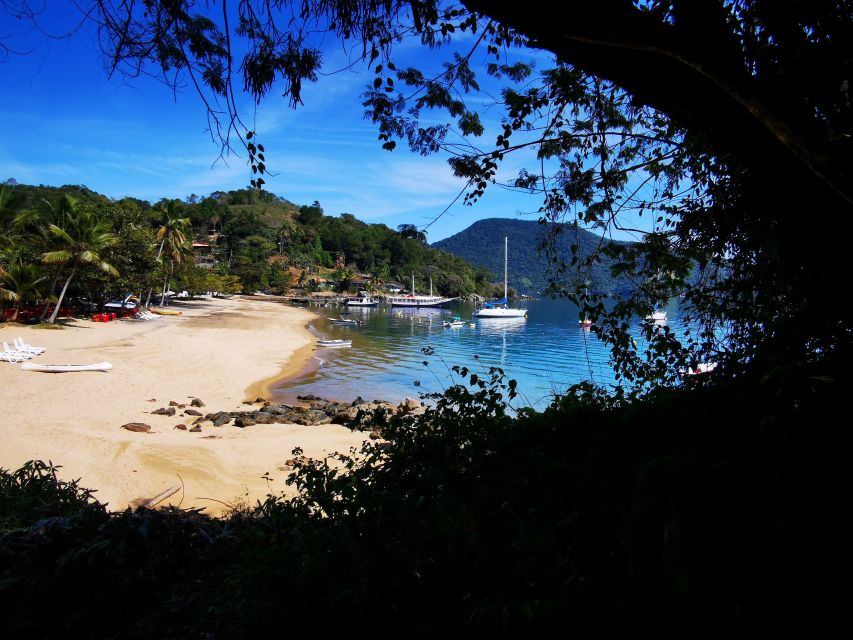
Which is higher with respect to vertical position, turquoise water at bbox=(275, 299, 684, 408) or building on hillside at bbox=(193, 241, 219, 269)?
building on hillside at bbox=(193, 241, 219, 269)

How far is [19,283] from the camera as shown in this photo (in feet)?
83.8

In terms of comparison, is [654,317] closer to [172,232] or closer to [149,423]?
[149,423]

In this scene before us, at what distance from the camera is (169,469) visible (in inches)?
345

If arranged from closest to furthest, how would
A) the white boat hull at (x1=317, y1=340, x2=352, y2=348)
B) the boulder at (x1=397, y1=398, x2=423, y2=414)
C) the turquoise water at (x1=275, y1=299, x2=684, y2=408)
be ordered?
the boulder at (x1=397, y1=398, x2=423, y2=414)
the turquoise water at (x1=275, y1=299, x2=684, y2=408)
the white boat hull at (x1=317, y1=340, x2=352, y2=348)

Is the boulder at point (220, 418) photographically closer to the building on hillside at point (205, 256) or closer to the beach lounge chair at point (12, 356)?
the beach lounge chair at point (12, 356)

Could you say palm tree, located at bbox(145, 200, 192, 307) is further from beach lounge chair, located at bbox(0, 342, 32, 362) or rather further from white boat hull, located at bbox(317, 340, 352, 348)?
beach lounge chair, located at bbox(0, 342, 32, 362)

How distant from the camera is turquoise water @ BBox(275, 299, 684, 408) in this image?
19.1 meters

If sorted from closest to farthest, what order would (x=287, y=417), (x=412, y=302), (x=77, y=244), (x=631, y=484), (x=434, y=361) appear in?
(x=631, y=484)
(x=287, y=417)
(x=434, y=361)
(x=77, y=244)
(x=412, y=302)

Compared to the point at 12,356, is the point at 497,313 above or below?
below

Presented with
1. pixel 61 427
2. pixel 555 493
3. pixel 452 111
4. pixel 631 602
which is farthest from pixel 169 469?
pixel 631 602

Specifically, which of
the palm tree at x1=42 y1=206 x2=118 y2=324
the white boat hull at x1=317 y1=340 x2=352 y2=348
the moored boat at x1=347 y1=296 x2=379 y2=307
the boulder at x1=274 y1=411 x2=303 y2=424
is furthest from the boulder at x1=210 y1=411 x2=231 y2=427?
the moored boat at x1=347 y1=296 x2=379 y2=307

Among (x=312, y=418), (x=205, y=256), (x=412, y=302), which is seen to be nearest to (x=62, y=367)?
(x=312, y=418)

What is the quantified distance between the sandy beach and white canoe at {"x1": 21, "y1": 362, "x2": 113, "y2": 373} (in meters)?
0.34

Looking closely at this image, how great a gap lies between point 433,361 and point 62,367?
15298mm
